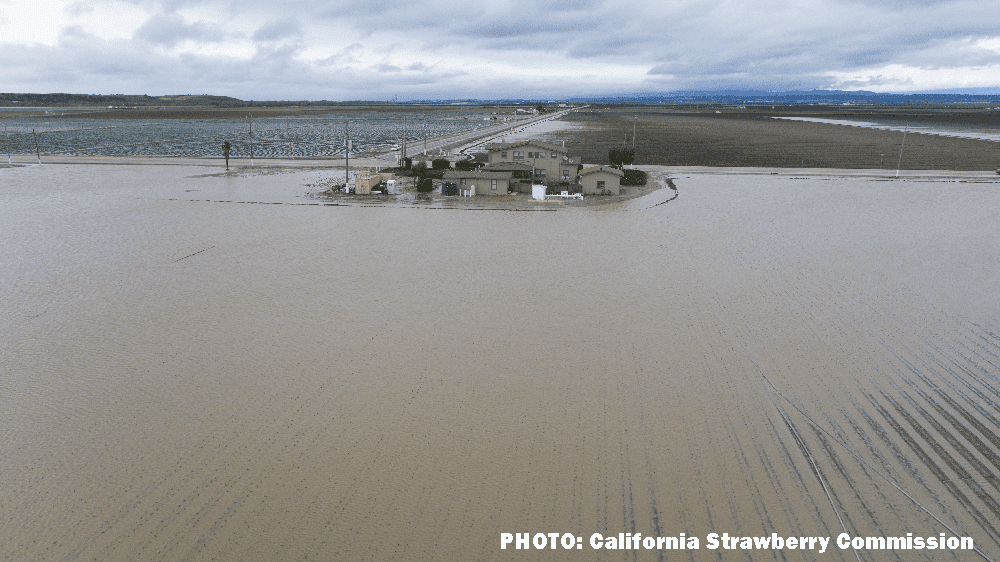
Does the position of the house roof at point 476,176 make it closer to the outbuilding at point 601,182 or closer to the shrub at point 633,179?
the outbuilding at point 601,182

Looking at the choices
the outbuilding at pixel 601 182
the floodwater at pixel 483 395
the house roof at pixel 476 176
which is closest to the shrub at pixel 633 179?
the outbuilding at pixel 601 182

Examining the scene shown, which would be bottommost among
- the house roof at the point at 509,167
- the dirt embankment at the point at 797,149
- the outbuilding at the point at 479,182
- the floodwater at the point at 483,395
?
the floodwater at the point at 483,395

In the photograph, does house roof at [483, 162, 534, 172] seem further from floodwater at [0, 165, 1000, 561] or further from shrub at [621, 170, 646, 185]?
floodwater at [0, 165, 1000, 561]

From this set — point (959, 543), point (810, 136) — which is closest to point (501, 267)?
point (959, 543)

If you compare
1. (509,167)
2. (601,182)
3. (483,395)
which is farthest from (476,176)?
(483,395)

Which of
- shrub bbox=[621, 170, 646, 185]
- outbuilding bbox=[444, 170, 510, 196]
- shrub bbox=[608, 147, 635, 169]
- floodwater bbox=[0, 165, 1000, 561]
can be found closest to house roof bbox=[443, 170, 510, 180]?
outbuilding bbox=[444, 170, 510, 196]

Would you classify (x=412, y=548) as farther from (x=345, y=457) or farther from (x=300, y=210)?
(x=300, y=210)

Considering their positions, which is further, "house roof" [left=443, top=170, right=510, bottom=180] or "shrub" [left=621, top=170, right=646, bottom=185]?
"shrub" [left=621, top=170, right=646, bottom=185]
